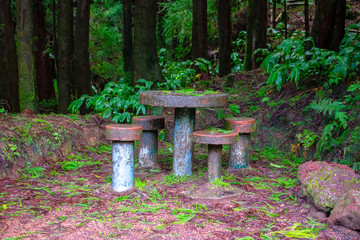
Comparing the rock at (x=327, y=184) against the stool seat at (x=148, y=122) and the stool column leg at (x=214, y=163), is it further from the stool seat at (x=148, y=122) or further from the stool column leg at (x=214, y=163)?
the stool seat at (x=148, y=122)

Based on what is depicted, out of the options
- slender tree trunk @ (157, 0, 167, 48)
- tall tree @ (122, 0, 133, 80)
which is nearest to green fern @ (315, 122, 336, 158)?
tall tree @ (122, 0, 133, 80)

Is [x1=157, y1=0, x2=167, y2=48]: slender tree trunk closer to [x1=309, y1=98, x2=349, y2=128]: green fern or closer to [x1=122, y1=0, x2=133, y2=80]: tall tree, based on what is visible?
[x1=122, y1=0, x2=133, y2=80]: tall tree

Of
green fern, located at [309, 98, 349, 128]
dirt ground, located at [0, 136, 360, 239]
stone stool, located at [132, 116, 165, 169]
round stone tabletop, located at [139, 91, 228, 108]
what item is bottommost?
dirt ground, located at [0, 136, 360, 239]

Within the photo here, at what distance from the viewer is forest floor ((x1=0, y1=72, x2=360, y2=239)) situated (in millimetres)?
3562

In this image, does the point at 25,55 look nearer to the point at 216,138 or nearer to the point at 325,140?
the point at 216,138

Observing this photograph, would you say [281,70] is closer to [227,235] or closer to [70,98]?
[227,235]

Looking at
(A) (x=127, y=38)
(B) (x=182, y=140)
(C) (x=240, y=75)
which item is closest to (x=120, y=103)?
(B) (x=182, y=140)

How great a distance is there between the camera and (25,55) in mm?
7430

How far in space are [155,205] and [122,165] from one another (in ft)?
2.36

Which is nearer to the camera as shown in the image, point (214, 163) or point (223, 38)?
point (214, 163)

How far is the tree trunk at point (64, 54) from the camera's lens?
9859mm

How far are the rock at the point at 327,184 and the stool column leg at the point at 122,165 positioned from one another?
211 cm

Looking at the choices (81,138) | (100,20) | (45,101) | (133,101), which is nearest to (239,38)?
(100,20)

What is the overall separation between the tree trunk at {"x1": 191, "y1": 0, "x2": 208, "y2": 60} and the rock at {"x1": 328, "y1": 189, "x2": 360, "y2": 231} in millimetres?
7889
